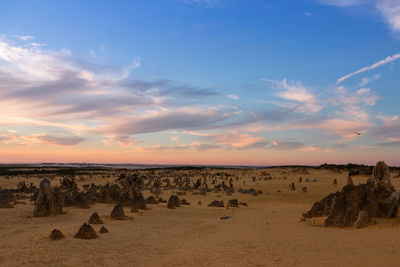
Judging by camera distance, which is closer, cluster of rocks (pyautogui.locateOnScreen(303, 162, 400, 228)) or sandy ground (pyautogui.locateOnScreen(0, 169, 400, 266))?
sandy ground (pyautogui.locateOnScreen(0, 169, 400, 266))

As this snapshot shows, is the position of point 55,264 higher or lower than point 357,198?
lower

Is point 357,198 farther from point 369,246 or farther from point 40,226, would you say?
point 40,226

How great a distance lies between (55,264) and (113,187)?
1781 cm

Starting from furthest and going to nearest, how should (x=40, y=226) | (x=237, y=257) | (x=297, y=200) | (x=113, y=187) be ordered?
(x=297, y=200), (x=113, y=187), (x=40, y=226), (x=237, y=257)

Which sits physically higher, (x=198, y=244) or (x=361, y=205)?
(x=361, y=205)

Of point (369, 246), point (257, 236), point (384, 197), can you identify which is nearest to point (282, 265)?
point (369, 246)

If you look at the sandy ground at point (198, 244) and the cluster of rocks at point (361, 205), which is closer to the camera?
the sandy ground at point (198, 244)

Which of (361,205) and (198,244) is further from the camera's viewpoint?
(361,205)

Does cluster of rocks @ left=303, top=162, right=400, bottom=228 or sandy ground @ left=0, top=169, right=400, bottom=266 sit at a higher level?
cluster of rocks @ left=303, top=162, right=400, bottom=228

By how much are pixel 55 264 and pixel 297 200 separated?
24011 millimetres

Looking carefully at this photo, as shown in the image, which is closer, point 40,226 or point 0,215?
point 40,226

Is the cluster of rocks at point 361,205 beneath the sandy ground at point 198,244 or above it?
above

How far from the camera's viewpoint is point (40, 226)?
519 inches

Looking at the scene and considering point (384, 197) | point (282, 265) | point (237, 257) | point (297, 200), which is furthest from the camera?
point (297, 200)
